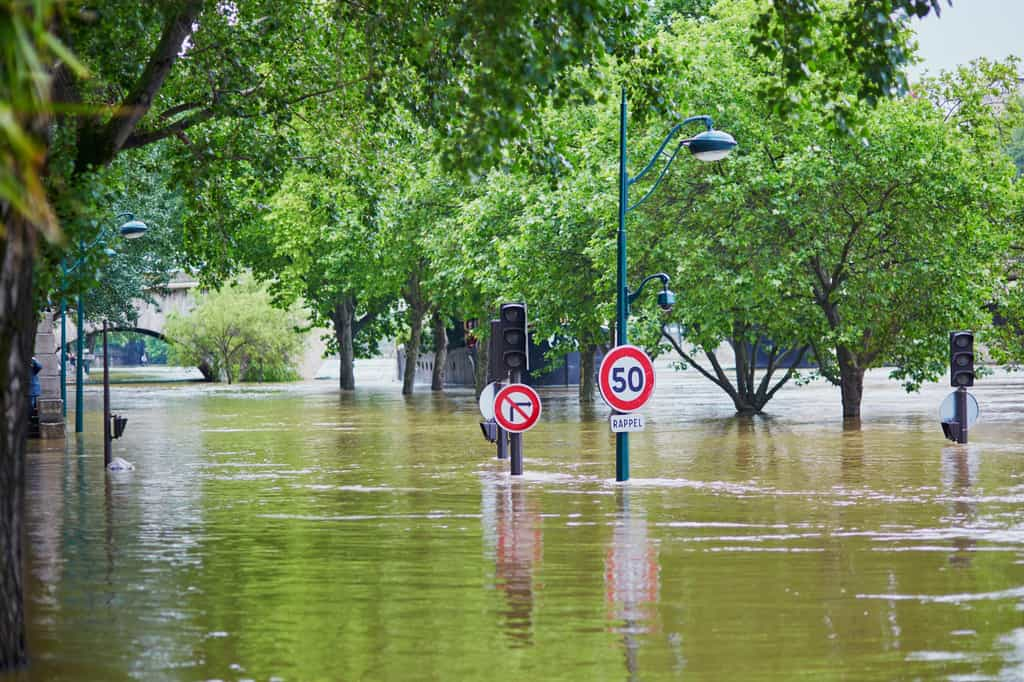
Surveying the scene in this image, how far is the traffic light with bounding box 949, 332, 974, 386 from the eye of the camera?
26.2 metres

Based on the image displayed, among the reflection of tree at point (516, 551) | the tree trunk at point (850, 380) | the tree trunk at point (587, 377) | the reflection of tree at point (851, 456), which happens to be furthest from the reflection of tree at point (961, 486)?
the tree trunk at point (587, 377)

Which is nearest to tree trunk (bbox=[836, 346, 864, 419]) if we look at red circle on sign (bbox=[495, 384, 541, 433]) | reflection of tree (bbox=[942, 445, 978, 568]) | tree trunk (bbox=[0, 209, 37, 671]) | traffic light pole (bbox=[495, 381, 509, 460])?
reflection of tree (bbox=[942, 445, 978, 568])

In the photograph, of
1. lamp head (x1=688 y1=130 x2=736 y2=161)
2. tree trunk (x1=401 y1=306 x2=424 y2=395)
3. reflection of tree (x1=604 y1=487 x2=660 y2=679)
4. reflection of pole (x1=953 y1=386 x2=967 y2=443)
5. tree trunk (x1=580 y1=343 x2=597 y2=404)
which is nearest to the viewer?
reflection of tree (x1=604 y1=487 x2=660 y2=679)

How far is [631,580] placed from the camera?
37.3 ft

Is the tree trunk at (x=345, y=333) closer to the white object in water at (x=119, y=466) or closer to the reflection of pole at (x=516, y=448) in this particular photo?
the white object in water at (x=119, y=466)

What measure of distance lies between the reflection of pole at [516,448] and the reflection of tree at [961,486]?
5.80 metres

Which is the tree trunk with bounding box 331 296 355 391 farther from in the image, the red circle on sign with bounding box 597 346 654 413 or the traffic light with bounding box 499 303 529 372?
the red circle on sign with bounding box 597 346 654 413

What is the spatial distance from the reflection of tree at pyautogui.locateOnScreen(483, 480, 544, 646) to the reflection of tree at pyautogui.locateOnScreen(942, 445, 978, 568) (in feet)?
11.6

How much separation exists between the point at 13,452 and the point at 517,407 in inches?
539

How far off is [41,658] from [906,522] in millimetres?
9672

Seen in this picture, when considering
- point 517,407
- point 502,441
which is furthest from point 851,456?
point 517,407

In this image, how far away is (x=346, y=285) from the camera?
Result: 6050 centimetres

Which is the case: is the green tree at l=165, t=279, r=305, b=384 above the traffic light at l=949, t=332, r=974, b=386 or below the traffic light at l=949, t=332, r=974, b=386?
above

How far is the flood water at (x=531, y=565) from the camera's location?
8477 millimetres
